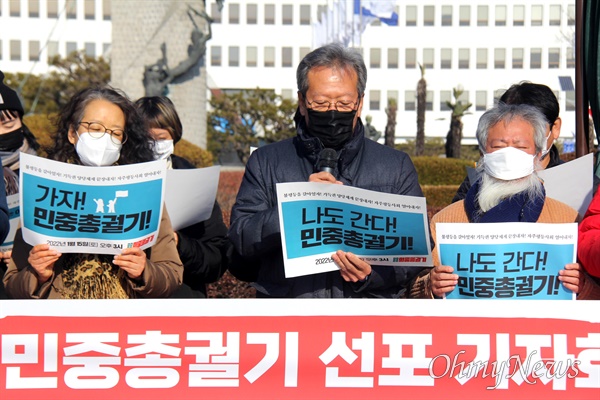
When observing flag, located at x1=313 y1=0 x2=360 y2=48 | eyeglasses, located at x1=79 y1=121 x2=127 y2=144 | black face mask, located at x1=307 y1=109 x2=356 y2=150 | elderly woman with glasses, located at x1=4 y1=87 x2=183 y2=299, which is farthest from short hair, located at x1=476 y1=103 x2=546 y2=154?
flag, located at x1=313 y1=0 x2=360 y2=48

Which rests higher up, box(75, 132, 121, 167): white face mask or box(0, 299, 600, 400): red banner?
box(75, 132, 121, 167): white face mask

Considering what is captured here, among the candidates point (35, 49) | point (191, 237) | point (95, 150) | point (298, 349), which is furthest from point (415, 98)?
point (298, 349)

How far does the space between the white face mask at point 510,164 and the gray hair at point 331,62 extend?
0.60 meters

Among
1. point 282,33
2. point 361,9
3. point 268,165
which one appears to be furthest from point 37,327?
point 282,33

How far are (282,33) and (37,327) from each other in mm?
65304

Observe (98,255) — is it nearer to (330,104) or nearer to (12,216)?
(12,216)

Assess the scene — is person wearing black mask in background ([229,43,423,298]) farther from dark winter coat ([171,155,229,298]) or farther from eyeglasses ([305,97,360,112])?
dark winter coat ([171,155,229,298])

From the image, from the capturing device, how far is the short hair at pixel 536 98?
15.1 ft

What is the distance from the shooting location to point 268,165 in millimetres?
3881

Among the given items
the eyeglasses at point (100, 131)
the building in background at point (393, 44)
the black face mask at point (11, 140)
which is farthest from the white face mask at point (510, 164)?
the building in background at point (393, 44)

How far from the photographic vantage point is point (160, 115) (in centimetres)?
495

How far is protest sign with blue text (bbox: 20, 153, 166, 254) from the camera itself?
354 centimetres

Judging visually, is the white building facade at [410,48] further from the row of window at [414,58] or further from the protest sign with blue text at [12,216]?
the protest sign with blue text at [12,216]

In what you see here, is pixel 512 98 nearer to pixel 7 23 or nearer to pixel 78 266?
pixel 78 266
